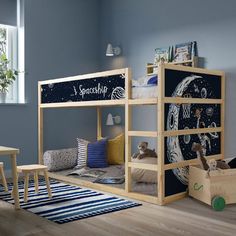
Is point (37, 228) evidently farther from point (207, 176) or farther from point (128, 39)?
point (128, 39)

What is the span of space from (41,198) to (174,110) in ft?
4.65

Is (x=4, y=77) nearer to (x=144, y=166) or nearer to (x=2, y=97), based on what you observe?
(x=2, y=97)

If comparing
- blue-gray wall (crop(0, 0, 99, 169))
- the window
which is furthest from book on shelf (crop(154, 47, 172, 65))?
the window

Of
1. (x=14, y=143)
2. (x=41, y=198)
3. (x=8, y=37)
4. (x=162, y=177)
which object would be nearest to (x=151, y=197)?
(x=162, y=177)

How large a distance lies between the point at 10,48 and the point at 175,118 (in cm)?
260

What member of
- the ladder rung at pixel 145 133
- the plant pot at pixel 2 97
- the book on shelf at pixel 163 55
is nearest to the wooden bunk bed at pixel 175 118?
the ladder rung at pixel 145 133

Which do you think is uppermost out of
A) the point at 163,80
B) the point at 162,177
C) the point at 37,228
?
the point at 163,80

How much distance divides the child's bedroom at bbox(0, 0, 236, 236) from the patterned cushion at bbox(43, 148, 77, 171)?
0.05 ft

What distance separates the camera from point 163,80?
2.99 meters

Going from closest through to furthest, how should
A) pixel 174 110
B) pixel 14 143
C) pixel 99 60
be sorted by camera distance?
pixel 174 110
pixel 14 143
pixel 99 60

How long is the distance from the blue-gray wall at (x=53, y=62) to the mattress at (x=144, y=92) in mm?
1903

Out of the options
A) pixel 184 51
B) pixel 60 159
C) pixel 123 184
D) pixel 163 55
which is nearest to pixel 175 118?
pixel 123 184

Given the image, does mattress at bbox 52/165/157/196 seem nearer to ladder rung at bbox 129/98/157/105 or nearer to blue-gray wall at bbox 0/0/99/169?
A: blue-gray wall at bbox 0/0/99/169

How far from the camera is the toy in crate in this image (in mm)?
2895
